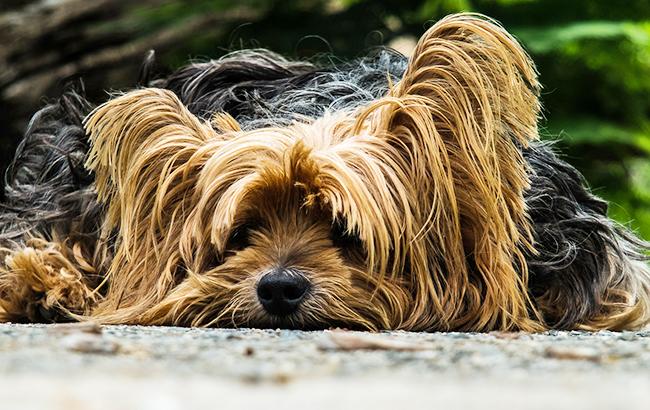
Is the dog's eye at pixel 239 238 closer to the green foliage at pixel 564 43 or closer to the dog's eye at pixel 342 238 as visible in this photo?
the dog's eye at pixel 342 238

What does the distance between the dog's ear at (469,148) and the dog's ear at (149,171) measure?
0.82 metres

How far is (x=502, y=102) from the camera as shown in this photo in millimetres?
5027

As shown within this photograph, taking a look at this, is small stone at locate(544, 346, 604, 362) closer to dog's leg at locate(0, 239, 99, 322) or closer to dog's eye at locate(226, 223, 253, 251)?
dog's eye at locate(226, 223, 253, 251)

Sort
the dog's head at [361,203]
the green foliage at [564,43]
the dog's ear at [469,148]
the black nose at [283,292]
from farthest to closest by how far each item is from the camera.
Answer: the green foliage at [564,43] → the dog's ear at [469,148] → the dog's head at [361,203] → the black nose at [283,292]

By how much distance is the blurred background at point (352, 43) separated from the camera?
9898 mm

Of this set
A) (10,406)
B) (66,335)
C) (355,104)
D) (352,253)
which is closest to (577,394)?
(10,406)

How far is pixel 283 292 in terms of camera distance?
4.73 meters

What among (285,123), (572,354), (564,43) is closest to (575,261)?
(285,123)

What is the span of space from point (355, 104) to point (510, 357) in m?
2.70

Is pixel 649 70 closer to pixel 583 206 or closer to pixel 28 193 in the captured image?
pixel 583 206

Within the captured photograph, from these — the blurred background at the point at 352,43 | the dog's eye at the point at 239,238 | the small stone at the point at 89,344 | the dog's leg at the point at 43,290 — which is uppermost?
the blurred background at the point at 352,43

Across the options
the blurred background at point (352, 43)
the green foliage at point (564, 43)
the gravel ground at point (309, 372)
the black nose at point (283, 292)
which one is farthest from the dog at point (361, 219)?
the green foliage at point (564, 43)

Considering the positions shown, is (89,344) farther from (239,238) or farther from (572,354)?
(239,238)

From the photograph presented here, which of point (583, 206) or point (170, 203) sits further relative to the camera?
point (583, 206)
